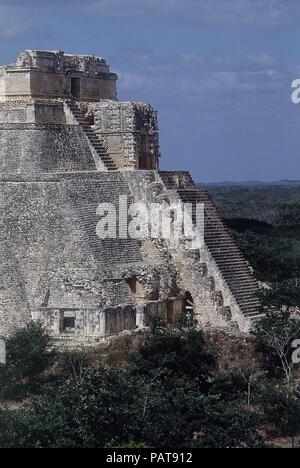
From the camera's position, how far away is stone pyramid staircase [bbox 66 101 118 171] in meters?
33.9

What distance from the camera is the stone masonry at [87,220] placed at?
101 feet

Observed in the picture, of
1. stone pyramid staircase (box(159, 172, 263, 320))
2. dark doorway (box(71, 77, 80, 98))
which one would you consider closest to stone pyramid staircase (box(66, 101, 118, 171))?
dark doorway (box(71, 77, 80, 98))

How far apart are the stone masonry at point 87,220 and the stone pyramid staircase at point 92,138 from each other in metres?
0.04

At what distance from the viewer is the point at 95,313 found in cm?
3023

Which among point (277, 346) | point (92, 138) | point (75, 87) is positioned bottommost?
point (277, 346)

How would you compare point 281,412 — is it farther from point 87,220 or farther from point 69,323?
point 87,220

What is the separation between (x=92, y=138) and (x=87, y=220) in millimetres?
3297

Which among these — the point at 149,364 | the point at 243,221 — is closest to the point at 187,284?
the point at 149,364

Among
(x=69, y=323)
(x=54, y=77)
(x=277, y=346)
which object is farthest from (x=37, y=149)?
(x=277, y=346)

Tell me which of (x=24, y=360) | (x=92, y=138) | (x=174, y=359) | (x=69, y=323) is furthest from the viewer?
→ (x=92, y=138)

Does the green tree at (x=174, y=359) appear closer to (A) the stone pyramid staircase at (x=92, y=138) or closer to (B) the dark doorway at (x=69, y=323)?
(B) the dark doorway at (x=69, y=323)

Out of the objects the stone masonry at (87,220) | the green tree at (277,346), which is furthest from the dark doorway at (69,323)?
the green tree at (277,346)

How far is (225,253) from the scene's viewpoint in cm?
3325

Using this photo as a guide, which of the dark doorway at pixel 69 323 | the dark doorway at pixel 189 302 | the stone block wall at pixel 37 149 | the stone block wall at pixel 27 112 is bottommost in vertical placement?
the dark doorway at pixel 69 323
